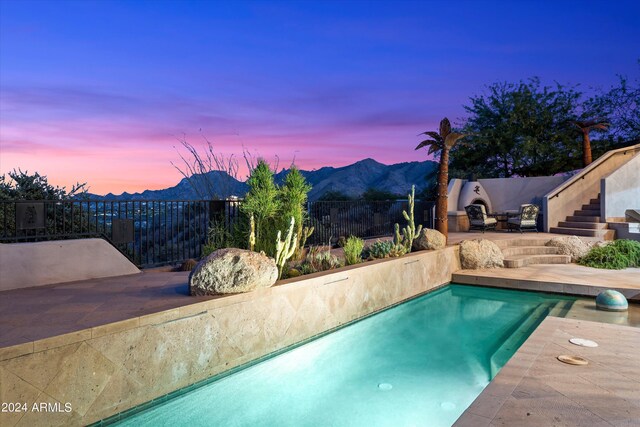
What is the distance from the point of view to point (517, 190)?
15.7 meters

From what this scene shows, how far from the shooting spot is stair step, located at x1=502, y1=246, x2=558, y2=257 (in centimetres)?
1016

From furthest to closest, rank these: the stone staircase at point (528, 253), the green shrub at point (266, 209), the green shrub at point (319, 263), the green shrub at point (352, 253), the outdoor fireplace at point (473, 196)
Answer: the outdoor fireplace at point (473, 196), the stone staircase at point (528, 253), the green shrub at point (266, 209), the green shrub at point (352, 253), the green shrub at point (319, 263)

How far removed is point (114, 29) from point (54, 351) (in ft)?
26.0

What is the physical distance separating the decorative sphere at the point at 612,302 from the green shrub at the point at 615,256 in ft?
10.2

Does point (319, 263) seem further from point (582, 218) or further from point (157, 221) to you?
point (582, 218)

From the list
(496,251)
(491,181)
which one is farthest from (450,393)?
(491,181)

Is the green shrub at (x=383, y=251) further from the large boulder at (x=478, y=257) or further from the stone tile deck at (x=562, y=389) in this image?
the stone tile deck at (x=562, y=389)

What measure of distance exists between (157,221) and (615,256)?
11707mm

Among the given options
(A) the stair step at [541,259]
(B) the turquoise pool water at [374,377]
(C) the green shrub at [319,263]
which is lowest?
(B) the turquoise pool water at [374,377]

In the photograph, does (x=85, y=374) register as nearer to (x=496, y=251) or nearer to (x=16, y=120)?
(x=16, y=120)

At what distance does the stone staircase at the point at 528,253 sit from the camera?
31.2 feet

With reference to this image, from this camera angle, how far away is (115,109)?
1020 centimetres

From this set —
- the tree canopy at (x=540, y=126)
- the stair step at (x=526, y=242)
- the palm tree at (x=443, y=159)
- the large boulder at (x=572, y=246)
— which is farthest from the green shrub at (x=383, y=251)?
the tree canopy at (x=540, y=126)

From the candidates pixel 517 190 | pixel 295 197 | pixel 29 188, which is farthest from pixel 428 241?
pixel 517 190
